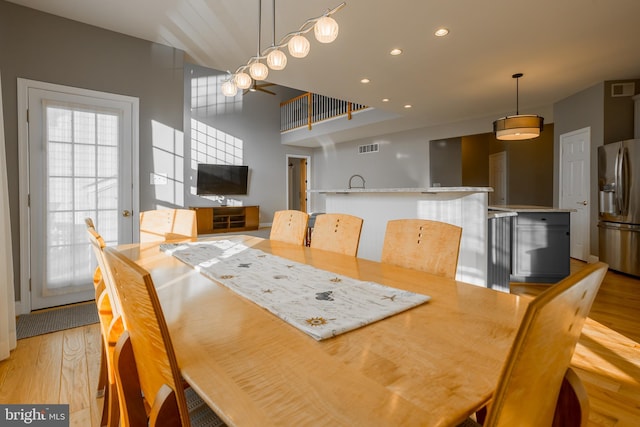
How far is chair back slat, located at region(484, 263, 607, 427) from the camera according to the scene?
421 mm

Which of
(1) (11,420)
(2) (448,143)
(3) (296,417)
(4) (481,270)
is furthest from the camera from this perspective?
(2) (448,143)

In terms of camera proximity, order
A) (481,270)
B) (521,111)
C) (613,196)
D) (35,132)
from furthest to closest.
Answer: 1. (521,111)
2. (613,196)
3. (35,132)
4. (481,270)

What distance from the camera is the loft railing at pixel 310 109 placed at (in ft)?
23.2

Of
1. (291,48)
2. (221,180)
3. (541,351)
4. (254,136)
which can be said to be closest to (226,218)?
(221,180)

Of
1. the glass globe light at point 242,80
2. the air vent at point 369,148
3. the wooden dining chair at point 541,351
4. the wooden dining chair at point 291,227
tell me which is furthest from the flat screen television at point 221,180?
the wooden dining chair at point 541,351

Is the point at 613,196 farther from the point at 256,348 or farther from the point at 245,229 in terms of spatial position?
the point at 245,229

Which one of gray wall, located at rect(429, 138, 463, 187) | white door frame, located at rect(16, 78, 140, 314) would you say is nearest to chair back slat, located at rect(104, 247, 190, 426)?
white door frame, located at rect(16, 78, 140, 314)

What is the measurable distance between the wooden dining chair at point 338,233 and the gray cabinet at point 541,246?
9.22ft

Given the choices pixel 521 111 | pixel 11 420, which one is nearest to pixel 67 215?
pixel 11 420

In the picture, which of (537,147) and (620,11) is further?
(537,147)

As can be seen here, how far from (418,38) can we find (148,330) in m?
3.57

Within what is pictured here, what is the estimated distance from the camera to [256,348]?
76 cm

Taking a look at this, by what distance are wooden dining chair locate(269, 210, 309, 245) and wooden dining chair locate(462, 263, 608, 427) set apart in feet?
6.19

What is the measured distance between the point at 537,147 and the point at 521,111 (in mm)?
2534
